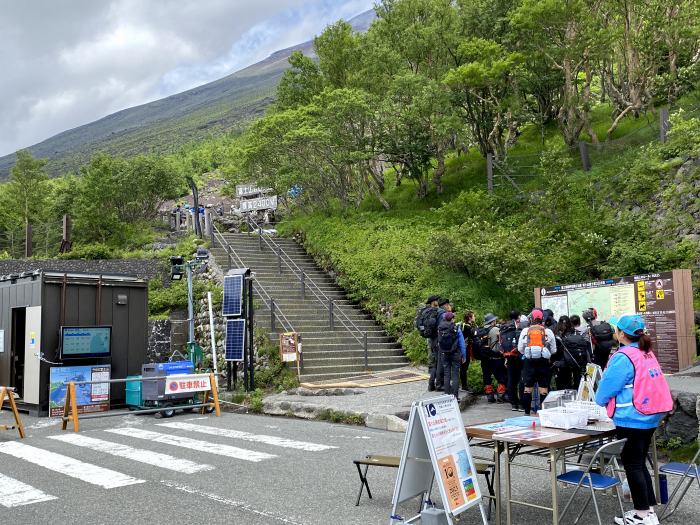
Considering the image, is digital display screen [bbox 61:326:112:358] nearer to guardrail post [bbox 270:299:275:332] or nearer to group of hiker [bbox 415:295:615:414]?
guardrail post [bbox 270:299:275:332]

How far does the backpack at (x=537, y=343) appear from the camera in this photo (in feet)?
33.2

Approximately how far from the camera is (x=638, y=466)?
508cm

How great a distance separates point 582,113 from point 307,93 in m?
13.3

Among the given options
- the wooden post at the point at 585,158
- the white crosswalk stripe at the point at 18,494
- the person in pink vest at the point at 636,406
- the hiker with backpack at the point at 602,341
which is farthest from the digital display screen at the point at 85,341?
the wooden post at the point at 585,158

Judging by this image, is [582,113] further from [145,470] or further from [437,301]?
[145,470]

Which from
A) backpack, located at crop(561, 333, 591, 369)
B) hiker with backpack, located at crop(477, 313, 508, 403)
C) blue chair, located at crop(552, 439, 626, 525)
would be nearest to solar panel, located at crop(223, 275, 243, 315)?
hiker with backpack, located at crop(477, 313, 508, 403)

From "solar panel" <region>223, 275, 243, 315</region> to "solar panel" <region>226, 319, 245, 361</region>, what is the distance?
31 cm

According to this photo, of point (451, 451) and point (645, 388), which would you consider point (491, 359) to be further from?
point (451, 451)

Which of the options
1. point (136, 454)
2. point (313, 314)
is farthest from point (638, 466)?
point (313, 314)

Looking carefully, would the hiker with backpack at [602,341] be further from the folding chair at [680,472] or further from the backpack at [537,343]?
the folding chair at [680,472]

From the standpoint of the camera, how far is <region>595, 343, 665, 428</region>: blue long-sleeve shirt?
5066 mm

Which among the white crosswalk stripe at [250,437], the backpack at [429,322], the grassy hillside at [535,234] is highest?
the grassy hillside at [535,234]

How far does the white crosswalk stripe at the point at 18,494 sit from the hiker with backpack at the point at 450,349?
7.30m

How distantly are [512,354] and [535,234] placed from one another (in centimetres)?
770
